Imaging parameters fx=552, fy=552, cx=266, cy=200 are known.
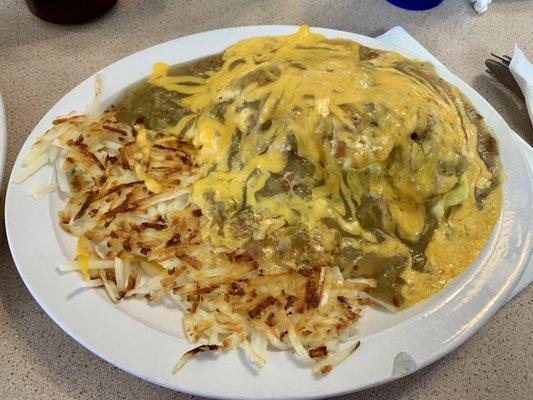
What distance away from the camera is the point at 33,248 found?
106 cm

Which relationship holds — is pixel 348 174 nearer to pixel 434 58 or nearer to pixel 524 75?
pixel 434 58

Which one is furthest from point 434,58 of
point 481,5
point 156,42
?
point 156,42

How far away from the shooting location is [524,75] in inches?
60.7

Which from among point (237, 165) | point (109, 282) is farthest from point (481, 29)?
point (109, 282)

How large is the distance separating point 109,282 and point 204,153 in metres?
0.37

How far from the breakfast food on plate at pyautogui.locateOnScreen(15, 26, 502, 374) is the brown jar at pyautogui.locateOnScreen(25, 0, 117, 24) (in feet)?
2.09

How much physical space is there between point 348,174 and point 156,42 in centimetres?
93

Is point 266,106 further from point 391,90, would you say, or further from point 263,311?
point 263,311

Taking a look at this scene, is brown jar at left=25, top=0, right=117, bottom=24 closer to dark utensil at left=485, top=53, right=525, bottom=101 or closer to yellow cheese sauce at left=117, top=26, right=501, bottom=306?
yellow cheese sauce at left=117, top=26, right=501, bottom=306

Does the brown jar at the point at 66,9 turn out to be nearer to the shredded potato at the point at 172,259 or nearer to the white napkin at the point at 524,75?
the shredded potato at the point at 172,259

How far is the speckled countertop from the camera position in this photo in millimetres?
1052

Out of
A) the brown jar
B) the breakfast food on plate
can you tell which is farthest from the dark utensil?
the brown jar

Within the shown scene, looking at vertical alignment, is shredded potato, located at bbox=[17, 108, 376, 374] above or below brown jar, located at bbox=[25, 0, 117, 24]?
below

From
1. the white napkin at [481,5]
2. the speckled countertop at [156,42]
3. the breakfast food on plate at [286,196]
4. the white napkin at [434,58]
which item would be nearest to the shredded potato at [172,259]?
A: the breakfast food on plate at [286,196]
